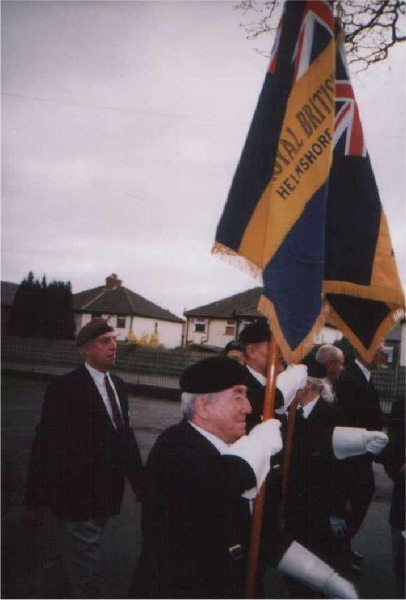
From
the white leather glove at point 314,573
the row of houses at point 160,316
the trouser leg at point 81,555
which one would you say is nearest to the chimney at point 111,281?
the row of houses at point 160,316

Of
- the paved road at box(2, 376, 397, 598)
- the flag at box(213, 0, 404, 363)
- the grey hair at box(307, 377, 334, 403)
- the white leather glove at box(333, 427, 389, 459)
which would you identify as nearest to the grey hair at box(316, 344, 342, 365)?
the grey hair at box(307, 377, 334, 403)

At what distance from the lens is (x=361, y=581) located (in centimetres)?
390

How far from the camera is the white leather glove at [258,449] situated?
5.49 ft

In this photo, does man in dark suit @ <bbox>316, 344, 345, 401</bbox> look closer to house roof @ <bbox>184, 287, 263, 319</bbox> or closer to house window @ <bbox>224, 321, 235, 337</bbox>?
house roof @ <bbox>184, 287, 263, 319</bbox>

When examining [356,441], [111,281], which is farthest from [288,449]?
[111,281]

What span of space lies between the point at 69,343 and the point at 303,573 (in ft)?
70.3

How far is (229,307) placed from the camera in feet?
124

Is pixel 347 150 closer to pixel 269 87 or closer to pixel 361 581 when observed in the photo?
pixel 269 87

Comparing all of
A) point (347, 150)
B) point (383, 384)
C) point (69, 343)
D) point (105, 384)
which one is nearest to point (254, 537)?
point (105, 384)

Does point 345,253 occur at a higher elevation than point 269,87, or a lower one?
lower

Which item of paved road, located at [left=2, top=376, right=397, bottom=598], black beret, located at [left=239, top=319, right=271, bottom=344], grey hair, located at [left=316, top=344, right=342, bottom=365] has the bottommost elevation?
paved road, located at [left=2, top=376, right=397, bottom=598]

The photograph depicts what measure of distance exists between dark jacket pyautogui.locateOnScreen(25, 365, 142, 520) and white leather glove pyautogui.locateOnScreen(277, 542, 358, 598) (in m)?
1.28

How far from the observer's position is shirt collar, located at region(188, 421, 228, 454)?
178 centimetres

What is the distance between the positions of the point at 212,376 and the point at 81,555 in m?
1.71
